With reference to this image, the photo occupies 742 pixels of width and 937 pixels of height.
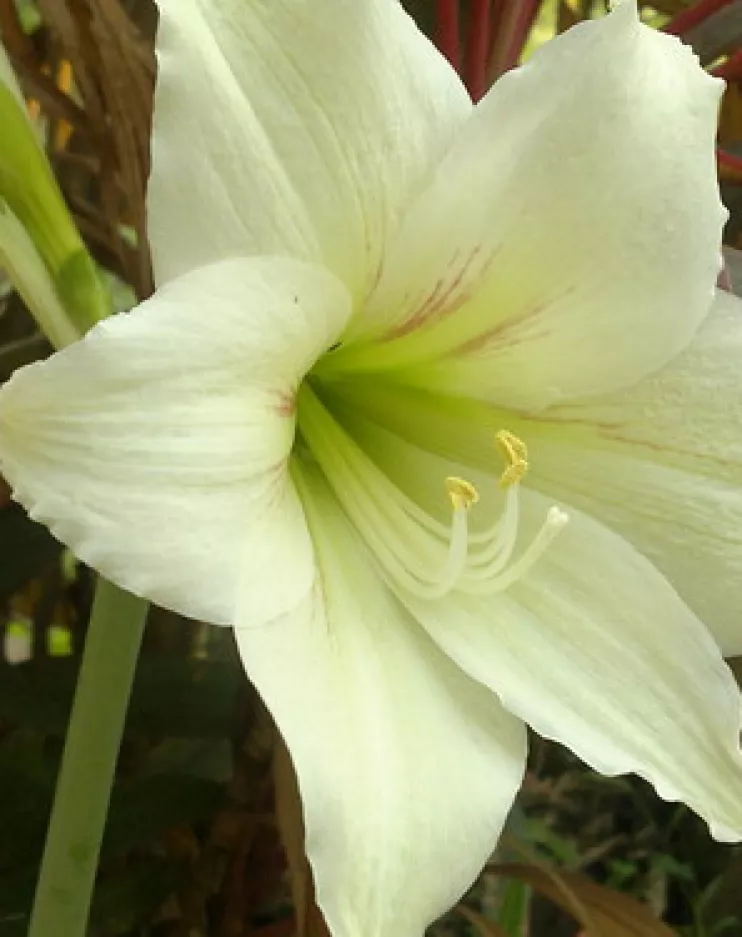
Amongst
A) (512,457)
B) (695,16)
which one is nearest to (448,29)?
(695,16)

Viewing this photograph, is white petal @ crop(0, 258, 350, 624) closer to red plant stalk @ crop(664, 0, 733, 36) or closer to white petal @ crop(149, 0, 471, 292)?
white petal @ crop(149, 0, 471, 292)

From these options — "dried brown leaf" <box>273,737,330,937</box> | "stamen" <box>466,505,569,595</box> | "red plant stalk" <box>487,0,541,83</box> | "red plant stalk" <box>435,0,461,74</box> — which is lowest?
"dried brown leaf" <box>273,737,330,937</box>

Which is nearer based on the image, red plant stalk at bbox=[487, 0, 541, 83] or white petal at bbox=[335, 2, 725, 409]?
white petal at bbox=[335, 2, 725, 409]

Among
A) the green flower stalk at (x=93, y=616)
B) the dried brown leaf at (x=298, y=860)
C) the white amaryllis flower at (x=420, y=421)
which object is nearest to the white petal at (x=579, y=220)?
the white amaryllis flower at (x=420, y=421)

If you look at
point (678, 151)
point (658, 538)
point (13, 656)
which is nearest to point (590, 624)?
point (658, 538)

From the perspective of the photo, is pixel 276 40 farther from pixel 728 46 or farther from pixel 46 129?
pixel 46 129

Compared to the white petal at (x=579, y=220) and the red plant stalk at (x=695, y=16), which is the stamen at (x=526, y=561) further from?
the red plant stalk at (x=695, y=16)

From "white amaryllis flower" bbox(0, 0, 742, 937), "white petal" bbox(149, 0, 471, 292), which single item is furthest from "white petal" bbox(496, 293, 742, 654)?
"white petal" bbox(149, 0, 471, 292)
